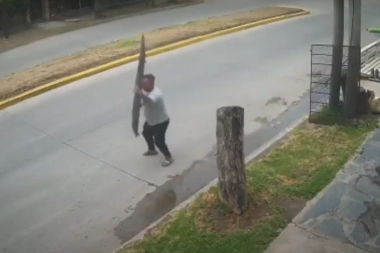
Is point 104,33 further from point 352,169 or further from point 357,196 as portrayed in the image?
point 357,196

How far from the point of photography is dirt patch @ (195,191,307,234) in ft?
21.0

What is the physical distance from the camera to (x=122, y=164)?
27.7 feet

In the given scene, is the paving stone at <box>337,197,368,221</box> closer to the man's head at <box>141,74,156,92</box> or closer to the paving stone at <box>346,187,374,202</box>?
the paving stone at <box>346,187,374,202</box>

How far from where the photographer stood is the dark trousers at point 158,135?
8.14 metres

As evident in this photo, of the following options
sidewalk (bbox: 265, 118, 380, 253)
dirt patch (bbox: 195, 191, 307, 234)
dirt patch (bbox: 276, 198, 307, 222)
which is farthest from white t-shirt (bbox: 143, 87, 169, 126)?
sidewalk (bbox: 265, 118, 380, 253)

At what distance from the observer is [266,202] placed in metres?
6.88

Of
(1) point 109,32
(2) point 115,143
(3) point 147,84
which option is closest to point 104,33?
(1) point 109,32

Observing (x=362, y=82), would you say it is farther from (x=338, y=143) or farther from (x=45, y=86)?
(x=45, y=86)

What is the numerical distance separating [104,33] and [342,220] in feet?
41.4

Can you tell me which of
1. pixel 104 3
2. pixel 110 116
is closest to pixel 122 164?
pixel 110 116

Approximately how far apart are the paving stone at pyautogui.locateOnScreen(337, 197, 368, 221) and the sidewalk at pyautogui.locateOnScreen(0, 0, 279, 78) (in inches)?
369

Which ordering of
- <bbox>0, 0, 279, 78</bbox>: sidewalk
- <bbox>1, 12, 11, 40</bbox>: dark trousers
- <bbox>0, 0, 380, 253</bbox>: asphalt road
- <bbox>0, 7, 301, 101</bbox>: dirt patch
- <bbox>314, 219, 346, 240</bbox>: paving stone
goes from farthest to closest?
<bbox>1, 12, 11, 40</bbox>: dark trousers → <bbox>0, 0, 279, 78</bbox>: sidewalk → <bbox>0, 7, 301, 101</bbox>: dirt patch → <bbox>0, 0, 380, 253</bbox>: asphalt road → <bbox>314, 219, 346, 240</bbox>: paving stone

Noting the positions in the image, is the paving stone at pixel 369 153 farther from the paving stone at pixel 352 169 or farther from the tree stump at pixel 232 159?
the tree stump at pixel 232 159

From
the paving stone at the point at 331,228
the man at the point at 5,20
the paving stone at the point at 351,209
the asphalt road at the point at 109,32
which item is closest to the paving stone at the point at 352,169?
the paving stone at the point at 351,209
